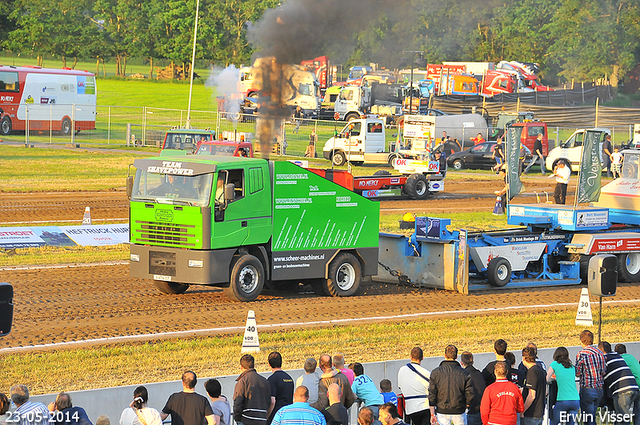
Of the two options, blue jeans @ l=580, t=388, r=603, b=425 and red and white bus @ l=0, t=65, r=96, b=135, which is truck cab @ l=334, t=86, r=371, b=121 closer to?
red and white bus @ l=0, t=65, r=96, b=135

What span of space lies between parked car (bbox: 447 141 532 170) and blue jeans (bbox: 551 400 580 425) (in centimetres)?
3364

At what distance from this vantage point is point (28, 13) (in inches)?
3071

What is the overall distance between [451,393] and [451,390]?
30mm

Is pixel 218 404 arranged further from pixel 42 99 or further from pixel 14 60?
pixel 14 60

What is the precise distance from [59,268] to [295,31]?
7664 mm

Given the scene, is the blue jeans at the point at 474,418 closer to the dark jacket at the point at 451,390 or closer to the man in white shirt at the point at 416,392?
the dark jacket at the point at 451,390

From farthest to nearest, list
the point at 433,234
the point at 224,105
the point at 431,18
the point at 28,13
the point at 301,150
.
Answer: the point at 28,13, the point at 224,105, the point at 301,150, the point at 431,18, the point at 433,234

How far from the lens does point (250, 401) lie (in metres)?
8.34

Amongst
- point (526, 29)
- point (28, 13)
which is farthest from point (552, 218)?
point (28, 13)

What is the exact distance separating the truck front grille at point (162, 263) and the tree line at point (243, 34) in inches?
1355

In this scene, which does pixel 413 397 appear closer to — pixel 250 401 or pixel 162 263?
pixel 250 401

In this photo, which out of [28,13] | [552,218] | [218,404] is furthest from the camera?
[28,13]

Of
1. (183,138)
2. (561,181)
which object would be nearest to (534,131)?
(561,181)

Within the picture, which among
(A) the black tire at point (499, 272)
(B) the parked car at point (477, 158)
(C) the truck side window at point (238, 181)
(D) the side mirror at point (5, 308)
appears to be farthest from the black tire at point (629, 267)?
(B) the parked car at point (477, 158)
